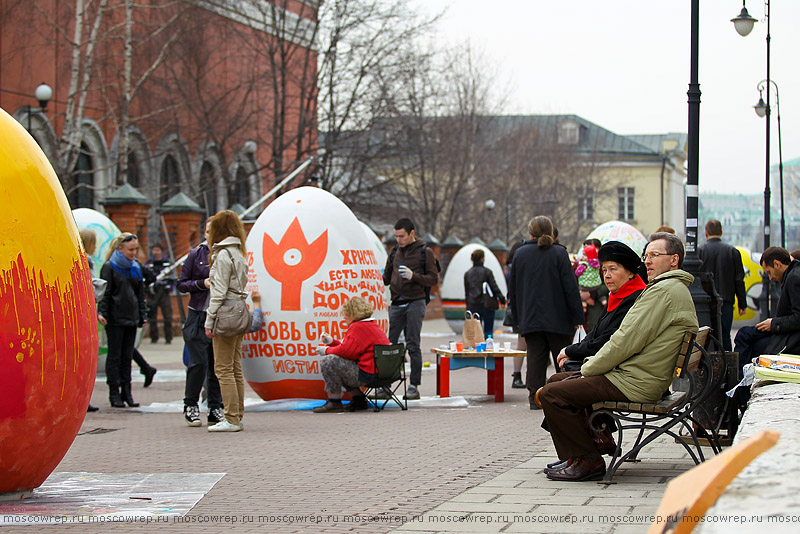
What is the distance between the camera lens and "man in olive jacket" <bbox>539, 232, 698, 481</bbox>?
6.78 meters

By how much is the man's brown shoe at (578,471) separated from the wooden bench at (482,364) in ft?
17.7

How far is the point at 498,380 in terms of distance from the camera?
41.2 ft

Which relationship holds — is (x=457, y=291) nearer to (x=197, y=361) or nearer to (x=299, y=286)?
(x=299, y=286)

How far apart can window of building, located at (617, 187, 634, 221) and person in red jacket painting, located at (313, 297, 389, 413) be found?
245 ft

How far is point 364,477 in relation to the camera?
725 cm

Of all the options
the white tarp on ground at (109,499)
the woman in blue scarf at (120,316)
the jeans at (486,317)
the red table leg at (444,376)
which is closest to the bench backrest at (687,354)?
the white tarp on ground at (109,499)

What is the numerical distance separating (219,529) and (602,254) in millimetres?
3445

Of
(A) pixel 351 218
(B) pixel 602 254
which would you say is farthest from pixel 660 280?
(A) pixel 351 218

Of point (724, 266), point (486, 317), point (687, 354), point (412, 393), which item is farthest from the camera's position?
point (486, 317)

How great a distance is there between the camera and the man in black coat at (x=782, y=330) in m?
8.87

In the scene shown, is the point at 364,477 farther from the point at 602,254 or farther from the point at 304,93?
the point at 304,93

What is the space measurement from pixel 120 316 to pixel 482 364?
409 cm

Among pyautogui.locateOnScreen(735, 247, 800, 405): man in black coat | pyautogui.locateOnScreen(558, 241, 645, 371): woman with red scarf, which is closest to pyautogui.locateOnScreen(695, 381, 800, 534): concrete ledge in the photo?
pyautogui.locateOnScreen(558, 241, 645, 371): woman with red scarf

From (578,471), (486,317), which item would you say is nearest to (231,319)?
(578,471)
